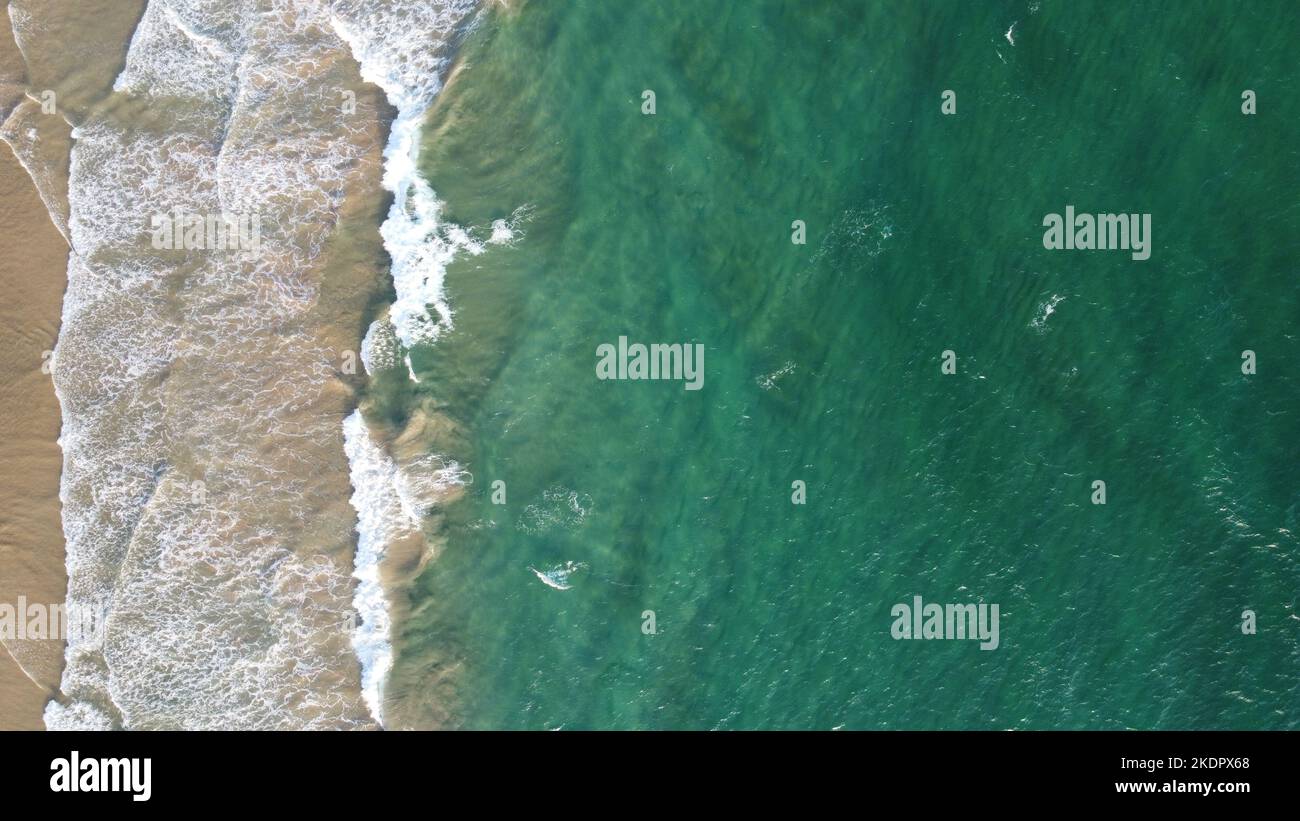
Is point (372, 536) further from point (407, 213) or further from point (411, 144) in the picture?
point (411, 144)

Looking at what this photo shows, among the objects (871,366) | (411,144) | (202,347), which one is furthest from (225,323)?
(871,366)

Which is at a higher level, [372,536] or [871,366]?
[871,366]

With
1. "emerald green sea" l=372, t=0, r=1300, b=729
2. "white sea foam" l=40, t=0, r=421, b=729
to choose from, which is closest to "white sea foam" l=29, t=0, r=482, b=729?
"white sea foam" l=40, t=0, r=421, b=729

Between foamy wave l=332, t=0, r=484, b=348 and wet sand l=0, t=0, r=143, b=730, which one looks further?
foamy wave l=332, t=0, r=484, b=348

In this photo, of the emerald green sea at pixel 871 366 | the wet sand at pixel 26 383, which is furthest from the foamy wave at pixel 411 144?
the wet sand at pixel 26 383

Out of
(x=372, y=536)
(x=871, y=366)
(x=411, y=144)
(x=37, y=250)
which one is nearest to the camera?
(x=871, y=366)

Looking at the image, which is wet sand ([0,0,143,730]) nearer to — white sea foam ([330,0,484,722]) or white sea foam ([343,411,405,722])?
white sea foam ([330,0,484,722])

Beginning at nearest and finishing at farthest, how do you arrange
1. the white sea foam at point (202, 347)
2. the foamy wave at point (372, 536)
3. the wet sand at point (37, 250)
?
the wet sand at point (37, 250) → the white sea foam at point (202, 347) → the foamy wave at point (372, 536)

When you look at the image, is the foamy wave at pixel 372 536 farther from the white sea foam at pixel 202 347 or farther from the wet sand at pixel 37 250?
the wet sand at pixel 37 250

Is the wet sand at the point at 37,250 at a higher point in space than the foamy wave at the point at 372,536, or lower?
higher
